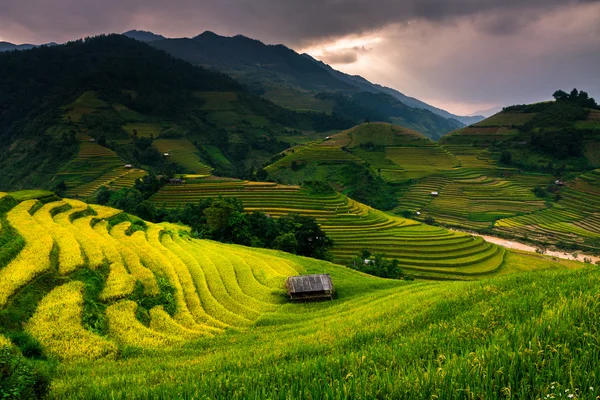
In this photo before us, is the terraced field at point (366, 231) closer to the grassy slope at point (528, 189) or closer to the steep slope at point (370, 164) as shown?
the grassy slope at point (528, 189)

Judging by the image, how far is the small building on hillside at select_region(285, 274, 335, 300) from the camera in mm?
19125

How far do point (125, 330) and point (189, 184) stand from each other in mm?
67435

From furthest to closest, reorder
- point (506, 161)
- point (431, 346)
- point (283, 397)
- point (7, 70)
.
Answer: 1. point (7, 70)
2. point (506, 161)
3. point (431, 346)
4. point (283, 397)

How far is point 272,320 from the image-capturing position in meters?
15.2

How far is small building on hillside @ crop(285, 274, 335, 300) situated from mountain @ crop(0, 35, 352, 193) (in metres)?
69.7

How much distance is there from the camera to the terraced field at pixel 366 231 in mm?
46188

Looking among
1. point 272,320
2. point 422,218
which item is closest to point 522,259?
point 422,218

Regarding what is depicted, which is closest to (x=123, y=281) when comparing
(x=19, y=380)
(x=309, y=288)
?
(x=309, y=288)

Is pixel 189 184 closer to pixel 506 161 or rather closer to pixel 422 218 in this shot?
pixel 422 218

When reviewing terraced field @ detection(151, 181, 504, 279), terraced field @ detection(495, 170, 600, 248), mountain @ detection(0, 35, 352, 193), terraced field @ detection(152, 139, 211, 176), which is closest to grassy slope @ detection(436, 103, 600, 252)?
terraced field @ detection(495, 170, 600, 248)

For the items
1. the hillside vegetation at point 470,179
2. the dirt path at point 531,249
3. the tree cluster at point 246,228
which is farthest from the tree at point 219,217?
the hillside vegetation at point 470,179

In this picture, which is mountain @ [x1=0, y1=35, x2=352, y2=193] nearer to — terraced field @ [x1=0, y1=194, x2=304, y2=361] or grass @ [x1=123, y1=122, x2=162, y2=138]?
grass @ [x1=123, y1=122, x2=162, y2=138]

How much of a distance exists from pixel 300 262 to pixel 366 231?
29.2 m

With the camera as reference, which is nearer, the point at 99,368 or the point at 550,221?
the point at 99,368
